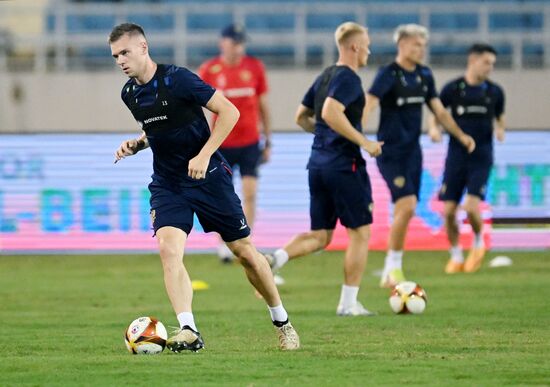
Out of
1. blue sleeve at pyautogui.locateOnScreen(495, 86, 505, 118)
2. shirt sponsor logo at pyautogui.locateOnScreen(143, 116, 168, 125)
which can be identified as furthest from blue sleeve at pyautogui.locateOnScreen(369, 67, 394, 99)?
shirt sponsor logo at pyautogui.locateOnScreen(143, 116, 168, 125)

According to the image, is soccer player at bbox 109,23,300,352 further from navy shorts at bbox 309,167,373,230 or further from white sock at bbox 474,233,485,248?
white sock at bbox 474,233,485,248

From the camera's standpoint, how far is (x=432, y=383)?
6.83 meters

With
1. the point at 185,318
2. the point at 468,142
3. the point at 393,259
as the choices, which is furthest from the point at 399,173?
the point at 185,318

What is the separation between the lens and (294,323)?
1011 cm

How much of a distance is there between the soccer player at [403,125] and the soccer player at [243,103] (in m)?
3.14

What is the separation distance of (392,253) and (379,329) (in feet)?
12.3

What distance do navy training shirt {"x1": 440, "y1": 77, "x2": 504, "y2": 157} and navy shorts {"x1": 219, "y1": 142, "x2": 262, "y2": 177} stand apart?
2443mm

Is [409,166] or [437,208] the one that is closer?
[409,166]

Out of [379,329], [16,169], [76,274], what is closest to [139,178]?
[16,169]

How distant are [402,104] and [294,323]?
3.83 m

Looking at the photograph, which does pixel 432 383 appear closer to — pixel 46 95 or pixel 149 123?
pixel 149 123

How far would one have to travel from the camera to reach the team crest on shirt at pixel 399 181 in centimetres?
1330

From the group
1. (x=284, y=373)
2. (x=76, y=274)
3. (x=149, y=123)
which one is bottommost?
(x=76, y=274)

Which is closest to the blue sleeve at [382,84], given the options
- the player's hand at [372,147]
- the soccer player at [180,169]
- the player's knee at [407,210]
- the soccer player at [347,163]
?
→ the player's knee at [407,210]
